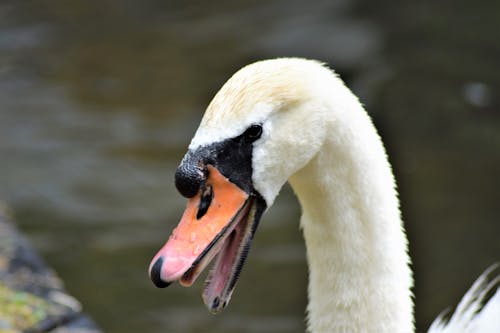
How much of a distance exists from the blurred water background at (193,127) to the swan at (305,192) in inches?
114

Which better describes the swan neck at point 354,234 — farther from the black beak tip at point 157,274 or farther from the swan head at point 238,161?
the black beak tip at point 157,274

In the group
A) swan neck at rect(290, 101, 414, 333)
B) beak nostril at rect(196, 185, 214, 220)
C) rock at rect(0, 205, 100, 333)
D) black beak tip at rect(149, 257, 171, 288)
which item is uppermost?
beak nostril at rect(196, 185, 214, 220)

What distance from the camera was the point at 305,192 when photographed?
2.62m

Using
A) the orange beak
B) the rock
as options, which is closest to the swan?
the orange beak

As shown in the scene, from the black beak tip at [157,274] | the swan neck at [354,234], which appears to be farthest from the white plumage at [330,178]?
the black beak tip at [157,274]

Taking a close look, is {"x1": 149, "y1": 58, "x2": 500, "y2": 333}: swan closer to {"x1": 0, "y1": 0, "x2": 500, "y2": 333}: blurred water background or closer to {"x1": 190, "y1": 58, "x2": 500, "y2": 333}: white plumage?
{"x1": 190, "y1": 58, "x2": 500, "y2": 333}: white plumage

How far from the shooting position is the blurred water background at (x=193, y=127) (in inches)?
229

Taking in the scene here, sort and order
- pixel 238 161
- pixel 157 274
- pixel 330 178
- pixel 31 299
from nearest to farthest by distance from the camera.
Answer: pixel 157 274, pixel 238 161, pixel 330 178, pixel 31 299

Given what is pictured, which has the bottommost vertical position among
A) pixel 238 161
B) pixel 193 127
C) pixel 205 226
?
pixel 193 127

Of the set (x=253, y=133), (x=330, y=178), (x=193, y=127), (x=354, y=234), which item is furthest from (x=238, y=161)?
(x=193, y=127)

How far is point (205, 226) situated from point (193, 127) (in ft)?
16.2

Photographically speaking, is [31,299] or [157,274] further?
[31,299]

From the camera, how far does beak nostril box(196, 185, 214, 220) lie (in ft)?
7.78

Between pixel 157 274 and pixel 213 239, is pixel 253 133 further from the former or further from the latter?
pixel 157 274
